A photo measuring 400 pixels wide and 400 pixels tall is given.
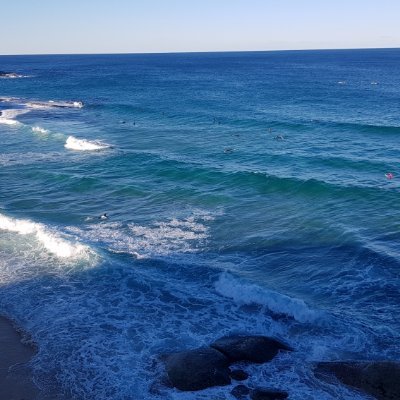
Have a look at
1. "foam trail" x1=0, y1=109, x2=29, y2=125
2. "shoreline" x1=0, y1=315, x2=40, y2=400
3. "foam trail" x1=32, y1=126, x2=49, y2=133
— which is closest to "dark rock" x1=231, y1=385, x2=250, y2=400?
"shoreline" x1=0, y1=315, x2=40, y2=400

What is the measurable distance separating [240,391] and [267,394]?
2.90 ft

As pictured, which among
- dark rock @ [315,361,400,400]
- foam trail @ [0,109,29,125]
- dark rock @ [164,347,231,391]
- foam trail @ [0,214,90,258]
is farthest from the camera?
foam trail @ [0,109,29,125]

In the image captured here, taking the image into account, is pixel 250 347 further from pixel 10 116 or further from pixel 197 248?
pixel 10 116

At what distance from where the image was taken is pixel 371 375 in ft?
51.5

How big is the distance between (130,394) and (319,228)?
54.3 feet

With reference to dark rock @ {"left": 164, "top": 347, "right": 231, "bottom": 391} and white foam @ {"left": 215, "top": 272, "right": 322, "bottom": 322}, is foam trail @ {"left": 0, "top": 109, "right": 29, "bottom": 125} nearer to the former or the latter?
white foam @ {"left": 215, "top": 272, "right": 322, "bottom": 322}

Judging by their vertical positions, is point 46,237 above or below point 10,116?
below

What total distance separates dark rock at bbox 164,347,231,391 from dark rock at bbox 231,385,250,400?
1.34ft

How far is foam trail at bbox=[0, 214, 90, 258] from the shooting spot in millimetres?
26047

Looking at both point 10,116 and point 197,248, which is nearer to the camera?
point 197,248

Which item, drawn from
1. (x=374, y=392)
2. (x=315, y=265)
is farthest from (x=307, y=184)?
(x=374, y=392)

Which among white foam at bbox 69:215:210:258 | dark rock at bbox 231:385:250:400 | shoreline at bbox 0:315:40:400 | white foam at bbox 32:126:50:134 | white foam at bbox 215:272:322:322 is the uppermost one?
white foam at bbox 32:126:50:134

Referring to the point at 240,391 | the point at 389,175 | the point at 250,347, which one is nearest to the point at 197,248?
the point at 250,347

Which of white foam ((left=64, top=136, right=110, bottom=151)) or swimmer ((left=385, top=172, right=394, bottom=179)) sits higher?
white foam ((left=64, top=136, right=110, bottom=151))
